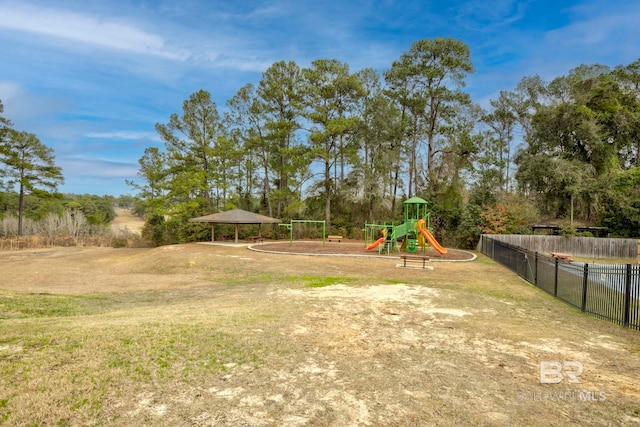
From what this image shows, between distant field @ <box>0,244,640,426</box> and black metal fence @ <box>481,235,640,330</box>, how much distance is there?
43 centimetres

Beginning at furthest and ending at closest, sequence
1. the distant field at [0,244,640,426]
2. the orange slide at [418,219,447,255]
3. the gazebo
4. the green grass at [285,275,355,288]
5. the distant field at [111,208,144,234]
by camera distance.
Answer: the distant field at [111,208,144,234], the gazebo, the orange slide at [418,219,447,255], the green grass at [285,275,355,288], the distant field at [0,244,640,426]

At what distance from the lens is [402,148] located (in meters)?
30.6

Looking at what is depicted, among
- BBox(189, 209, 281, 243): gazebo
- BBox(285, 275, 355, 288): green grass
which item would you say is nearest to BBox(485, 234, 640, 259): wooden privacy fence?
BBox(285, 275, 355, 288): green grass

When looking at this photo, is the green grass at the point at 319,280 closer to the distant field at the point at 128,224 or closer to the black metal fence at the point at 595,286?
the black metal fence at the point at 595,286

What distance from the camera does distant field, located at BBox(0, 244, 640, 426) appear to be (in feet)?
10.0

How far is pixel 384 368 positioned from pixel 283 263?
36.1ft

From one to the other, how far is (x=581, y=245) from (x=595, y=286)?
672 inches

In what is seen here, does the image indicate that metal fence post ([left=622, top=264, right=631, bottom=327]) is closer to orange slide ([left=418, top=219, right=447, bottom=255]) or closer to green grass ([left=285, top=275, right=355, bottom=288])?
green grass ([left=285, top=275, right=355, bottom=288])

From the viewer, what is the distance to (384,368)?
412cm

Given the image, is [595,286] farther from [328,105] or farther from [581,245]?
[328,105]

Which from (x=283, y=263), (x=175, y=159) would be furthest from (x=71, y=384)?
(x=175, y=159)

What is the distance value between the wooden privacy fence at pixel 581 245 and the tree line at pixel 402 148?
2.69 meters

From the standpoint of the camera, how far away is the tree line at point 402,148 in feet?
85.1

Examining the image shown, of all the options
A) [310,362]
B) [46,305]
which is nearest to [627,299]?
[310,362]
